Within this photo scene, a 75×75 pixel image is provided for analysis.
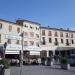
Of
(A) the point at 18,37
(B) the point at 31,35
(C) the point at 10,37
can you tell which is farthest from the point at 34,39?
(C) the point at 10,37

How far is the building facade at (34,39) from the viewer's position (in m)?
48.4

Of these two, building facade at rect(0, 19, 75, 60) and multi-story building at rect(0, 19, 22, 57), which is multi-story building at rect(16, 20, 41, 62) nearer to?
building facade at rect(0, 19, 75, 60)

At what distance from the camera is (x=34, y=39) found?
58.9m

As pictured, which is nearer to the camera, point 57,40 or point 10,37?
point 10,37

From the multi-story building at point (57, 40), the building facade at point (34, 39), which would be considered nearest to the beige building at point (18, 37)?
the building facade at point (34, 39)

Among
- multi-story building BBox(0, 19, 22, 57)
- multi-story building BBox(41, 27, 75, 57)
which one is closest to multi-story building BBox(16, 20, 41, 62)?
multi-story building BBox(0, 19, 22, 57)

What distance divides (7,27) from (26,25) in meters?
8.08

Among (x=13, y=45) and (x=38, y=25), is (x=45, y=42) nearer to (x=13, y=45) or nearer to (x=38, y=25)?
(x=38, y=25)

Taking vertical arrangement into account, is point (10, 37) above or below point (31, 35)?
below

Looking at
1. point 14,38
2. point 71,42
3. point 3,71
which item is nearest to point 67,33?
point 71,42

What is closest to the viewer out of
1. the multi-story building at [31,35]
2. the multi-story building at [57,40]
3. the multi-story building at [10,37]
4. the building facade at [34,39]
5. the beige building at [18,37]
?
the multi-story building at [10,37]

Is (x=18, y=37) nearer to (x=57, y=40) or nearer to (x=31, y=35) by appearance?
(x=31, y=35)

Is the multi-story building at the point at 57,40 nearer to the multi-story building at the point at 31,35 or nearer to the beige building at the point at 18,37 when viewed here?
the multi-story building at the point at 31,35

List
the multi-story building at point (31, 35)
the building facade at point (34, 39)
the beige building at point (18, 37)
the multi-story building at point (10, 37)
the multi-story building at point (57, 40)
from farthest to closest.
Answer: the multi-story building at point (57, 40) → the multi-story building at point (31, 35) → the building facade at point (34, 39) → the beige building at point (18, 37) → the multi-story building at point (10, 37)
